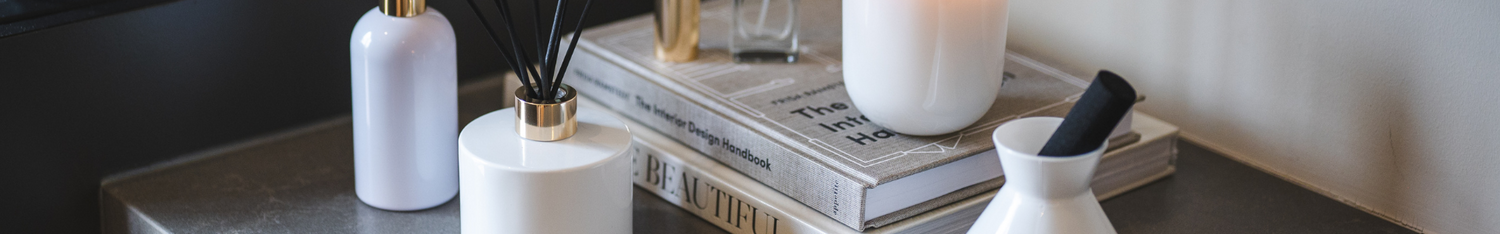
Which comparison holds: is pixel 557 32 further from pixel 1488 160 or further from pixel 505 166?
pixel 1488 160

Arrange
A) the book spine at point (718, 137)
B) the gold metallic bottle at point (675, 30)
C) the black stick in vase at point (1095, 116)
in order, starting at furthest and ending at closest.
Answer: the gold metallic bottle at point (675, 30), the book spine at point (718, 137), the black stick in vase at point (1095, 116)

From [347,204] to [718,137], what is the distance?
23cm

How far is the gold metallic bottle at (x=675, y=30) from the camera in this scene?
2.47 ft

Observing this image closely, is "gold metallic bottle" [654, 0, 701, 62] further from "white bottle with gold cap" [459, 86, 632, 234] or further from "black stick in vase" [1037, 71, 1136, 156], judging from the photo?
"black stick in vase" [1037, 71, 1136, 156]

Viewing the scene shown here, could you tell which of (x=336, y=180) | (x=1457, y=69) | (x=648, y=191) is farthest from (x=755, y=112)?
(x=1457, y=69)

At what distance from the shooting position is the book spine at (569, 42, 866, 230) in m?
0.59

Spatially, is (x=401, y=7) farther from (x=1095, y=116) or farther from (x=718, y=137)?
(x=1095, y=116)

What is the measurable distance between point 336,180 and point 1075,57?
20.8 inches

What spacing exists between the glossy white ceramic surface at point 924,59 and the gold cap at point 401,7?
0.23m

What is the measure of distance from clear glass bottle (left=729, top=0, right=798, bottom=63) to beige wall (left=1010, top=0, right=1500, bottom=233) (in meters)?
0.18

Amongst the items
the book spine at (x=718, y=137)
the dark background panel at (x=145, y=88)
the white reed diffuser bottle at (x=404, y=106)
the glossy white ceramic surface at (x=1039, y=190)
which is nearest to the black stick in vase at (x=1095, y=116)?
the glossy white ceramic surface at (x=1039, y=190)

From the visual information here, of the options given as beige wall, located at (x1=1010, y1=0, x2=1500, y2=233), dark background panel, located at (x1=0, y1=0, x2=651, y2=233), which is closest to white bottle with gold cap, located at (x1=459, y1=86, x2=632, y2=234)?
dark background panel, located at (x1=0, y1=0, x2=651, y2=233)

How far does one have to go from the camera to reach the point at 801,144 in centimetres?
62

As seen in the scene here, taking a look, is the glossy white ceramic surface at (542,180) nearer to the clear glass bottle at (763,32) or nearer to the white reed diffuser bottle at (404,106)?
the white reed diffuser bottle at (404,106)
